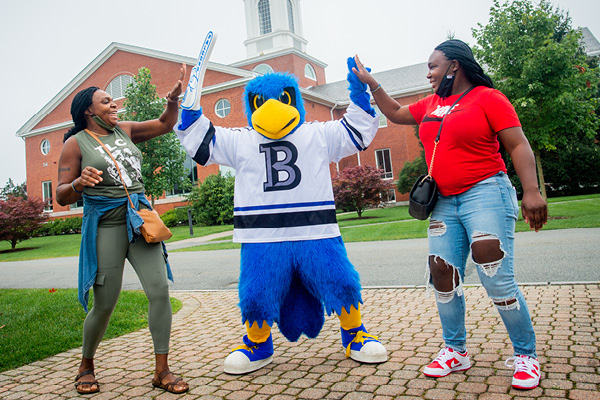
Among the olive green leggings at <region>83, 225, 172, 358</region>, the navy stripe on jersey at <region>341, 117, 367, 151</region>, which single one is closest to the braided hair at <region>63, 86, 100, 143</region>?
the olive green leggings at <region>83, 225, 172, 358</region>

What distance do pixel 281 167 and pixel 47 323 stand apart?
3685 mm

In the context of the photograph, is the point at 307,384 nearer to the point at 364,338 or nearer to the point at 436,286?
the point at 364,338

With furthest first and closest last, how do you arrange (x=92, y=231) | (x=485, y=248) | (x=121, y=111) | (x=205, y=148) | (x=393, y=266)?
(x=121, y=111)
(x=393, y=266)
(x=205, y=148)
(x=92, y=231)
(x=485, y=248)

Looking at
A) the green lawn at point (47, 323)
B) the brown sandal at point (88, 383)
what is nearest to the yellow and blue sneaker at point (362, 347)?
the brown sandal at point (88, 383)

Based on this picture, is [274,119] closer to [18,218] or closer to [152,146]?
[152,146]

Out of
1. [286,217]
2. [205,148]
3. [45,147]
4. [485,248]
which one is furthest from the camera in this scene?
[45,147]

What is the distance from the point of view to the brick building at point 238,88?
28062mm

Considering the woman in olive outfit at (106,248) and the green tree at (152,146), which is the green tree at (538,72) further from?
the green tree at (152,146)

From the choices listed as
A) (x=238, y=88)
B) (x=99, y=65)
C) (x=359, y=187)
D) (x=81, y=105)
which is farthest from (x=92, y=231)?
(x=99, y=65)

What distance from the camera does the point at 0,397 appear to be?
3.25 metres

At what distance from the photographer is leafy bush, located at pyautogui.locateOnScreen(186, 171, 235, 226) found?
940 inches

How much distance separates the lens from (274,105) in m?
3.42

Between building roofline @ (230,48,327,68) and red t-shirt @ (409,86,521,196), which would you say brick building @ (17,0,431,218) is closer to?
building roofline @ (230,48,327,68)

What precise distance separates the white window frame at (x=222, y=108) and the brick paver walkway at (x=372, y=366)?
2396 cm
